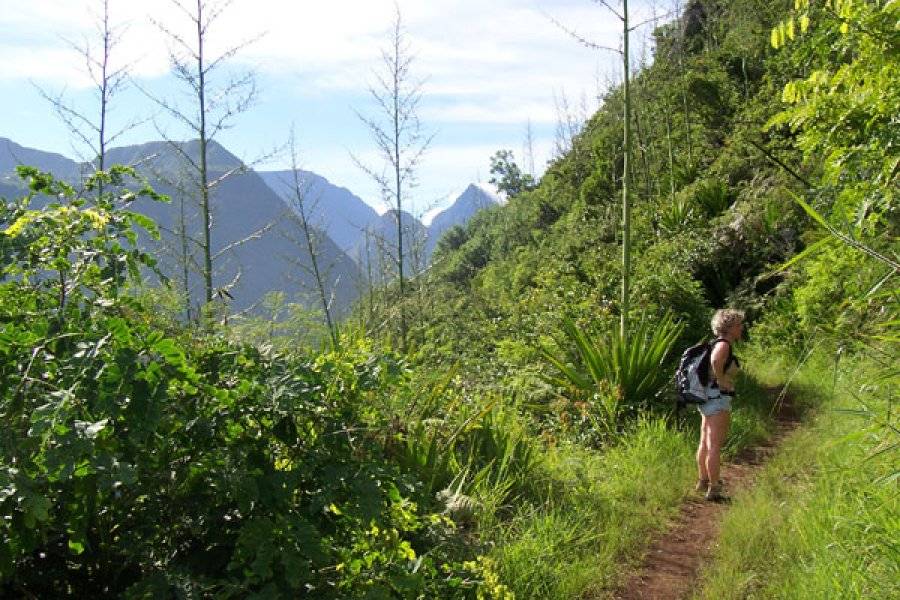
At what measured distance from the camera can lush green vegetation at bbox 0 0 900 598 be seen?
1922mm

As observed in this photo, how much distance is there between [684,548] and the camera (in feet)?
13.8

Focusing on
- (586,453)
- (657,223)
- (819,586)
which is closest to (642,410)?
(586,453)

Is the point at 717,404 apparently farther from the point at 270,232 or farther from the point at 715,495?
the point at 270,232

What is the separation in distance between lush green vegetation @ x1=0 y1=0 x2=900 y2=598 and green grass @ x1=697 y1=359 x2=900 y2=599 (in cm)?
2

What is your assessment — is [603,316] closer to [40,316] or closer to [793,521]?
[793,521]

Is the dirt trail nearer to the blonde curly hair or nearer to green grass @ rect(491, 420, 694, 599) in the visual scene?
green grass @ rect(491, 420, 694, 599)

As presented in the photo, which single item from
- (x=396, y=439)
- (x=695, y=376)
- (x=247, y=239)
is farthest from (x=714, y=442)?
(x=247, y=239)

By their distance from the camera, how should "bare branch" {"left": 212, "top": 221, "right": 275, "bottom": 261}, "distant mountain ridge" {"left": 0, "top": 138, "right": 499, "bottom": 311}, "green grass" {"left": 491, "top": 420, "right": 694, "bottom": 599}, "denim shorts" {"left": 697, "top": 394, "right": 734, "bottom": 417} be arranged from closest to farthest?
1. "green grass" {"left": 491, "top": 420, "right": 694, "bottom": 599}
2. "denim shorts" {"left": 697, "top": 394, "right": 734, "bottom": 417}
3. "bare branch" {"left": 212, "top": 221, "right": 275, "bottom": 261}
4. "distant mountain ridge" {"left": 0, "top": 138, "right": 499, "bottom": 311}

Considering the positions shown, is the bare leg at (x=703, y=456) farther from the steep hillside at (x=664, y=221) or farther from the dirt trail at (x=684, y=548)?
the steep hillside at (x=664, y=221)

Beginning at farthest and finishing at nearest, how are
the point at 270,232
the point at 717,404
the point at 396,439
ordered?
the point at 270,232, the point at 717,404, the point at 396,439

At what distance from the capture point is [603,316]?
8719 mm

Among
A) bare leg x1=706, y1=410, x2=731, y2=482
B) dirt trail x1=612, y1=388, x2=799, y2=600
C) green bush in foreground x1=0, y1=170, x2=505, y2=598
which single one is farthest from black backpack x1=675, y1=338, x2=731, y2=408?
green bush in foreground x1=0, y1=170, x2=505, y2=598

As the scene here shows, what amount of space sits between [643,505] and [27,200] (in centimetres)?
397

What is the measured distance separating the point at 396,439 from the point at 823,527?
7.37 feet
